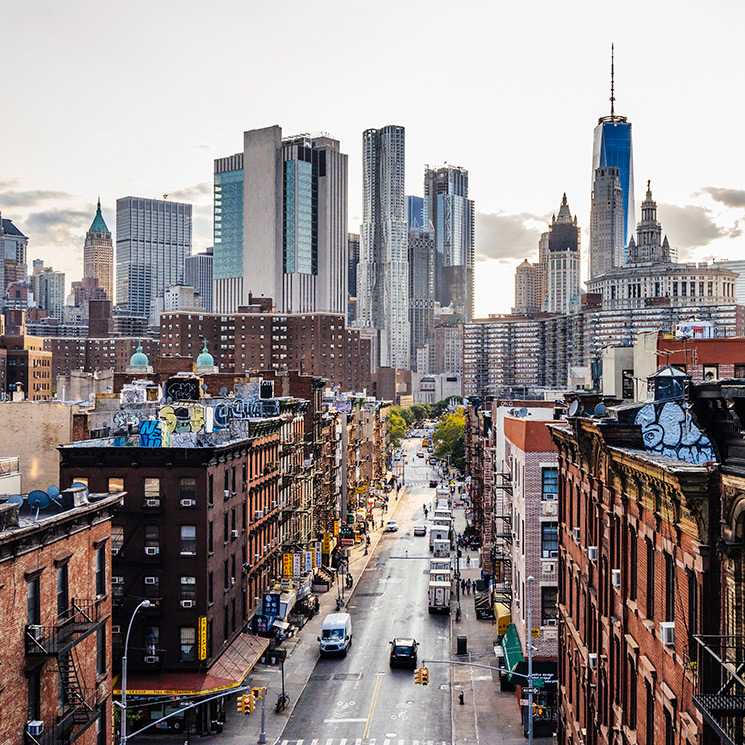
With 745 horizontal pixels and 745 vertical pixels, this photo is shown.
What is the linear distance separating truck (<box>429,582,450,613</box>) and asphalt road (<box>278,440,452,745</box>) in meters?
1.04

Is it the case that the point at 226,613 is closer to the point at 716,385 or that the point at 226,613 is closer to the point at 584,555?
the point at 584,555

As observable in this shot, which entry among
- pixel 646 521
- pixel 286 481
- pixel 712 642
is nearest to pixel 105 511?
pixel 646 521

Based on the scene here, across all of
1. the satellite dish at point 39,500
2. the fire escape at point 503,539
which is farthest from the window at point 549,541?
the satellite dish at point 39,500

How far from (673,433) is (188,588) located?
35.2m

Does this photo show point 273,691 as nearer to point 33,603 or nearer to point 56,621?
point 56,621

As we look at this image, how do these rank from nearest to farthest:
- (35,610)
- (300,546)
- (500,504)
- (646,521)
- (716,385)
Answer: (716,385) < (646,521) < (35,610) < (500,504) < (300,546)

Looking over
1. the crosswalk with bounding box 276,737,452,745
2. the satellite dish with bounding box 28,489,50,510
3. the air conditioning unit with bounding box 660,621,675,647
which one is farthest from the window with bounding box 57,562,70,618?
the crosswalk with bounding box 276,737,452,745

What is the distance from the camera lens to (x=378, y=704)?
2109 inches

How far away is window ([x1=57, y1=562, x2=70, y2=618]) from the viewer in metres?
31.1

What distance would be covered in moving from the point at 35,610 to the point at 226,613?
27.4 m

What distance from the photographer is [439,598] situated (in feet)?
252

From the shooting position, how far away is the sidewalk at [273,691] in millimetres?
48969

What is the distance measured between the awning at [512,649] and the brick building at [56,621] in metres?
25.0

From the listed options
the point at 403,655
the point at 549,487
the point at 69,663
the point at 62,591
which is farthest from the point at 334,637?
the point at 62,591
